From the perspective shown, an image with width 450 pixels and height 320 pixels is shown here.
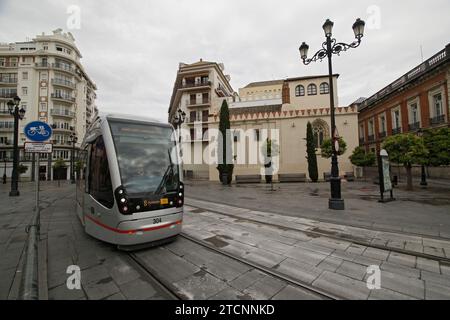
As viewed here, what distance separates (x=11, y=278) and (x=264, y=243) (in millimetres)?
Answer: 4725

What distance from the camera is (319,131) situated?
78.0 ft

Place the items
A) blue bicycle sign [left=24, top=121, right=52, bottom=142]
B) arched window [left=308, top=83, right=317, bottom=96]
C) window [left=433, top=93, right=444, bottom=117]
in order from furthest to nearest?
arched window [left=308, top=83, right=317, bottom=96]
window [left=433, top=93, right=444, bottom=117]
blue bicycle sign [left=24, top=121, right=52, bottom=142]

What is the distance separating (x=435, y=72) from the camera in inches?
732

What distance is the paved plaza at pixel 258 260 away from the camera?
2719 mm

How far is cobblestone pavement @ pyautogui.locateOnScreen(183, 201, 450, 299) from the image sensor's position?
2736mm

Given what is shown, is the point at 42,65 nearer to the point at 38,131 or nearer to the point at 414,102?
the point at 38,131

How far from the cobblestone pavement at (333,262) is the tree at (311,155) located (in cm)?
1749

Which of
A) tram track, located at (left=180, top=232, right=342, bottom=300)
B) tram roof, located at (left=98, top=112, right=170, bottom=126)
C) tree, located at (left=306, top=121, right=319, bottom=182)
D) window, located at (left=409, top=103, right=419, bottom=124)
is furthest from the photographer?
window, located at (left=409, top=103, right=419, bottom=124)

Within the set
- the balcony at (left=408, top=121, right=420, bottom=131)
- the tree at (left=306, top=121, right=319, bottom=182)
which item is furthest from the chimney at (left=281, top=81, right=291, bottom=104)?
the balcony at (left=408, top=121, right=420, bottom=131)

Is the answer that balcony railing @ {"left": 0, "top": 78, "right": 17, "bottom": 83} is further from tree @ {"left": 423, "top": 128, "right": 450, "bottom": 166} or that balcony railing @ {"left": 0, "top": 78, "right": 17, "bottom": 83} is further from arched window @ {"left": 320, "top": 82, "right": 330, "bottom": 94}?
tree @ {"left": 423, "top": 128, "right": 450, "bottom": 166}

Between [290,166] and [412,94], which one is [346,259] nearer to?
[290,166]

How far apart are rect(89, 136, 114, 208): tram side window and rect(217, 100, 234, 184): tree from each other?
1724 cm

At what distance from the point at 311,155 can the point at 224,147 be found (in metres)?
10.2
